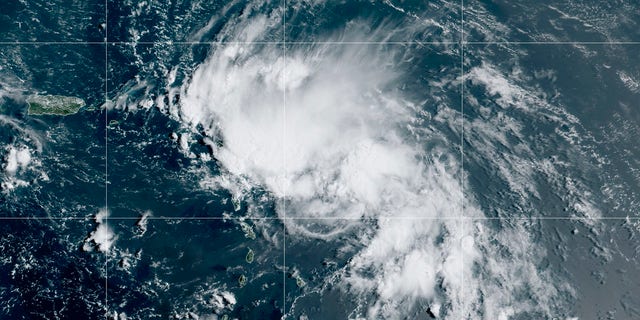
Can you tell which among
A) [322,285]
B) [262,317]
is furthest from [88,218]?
[322,285]

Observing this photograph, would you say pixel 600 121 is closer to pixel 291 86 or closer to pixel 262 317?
pixel 291 86

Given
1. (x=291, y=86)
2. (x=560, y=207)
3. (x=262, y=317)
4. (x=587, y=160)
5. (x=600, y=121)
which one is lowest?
(x=262, y=317)

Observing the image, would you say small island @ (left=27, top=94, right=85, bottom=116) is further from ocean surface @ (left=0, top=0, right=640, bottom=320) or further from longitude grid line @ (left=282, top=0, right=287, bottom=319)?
longitude grid line @ (left=282, top=0, right=287, bottom=319)

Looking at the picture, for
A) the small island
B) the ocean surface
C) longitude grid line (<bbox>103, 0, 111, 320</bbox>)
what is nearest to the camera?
the ocean surface

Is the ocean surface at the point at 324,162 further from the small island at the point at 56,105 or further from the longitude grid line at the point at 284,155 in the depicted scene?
the small island at the point at 56,105

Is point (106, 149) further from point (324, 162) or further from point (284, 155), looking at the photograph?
point (324, 162)

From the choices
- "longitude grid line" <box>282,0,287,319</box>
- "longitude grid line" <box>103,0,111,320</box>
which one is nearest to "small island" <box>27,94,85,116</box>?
"longitude grid line" <box>103,0,111,320</box>
